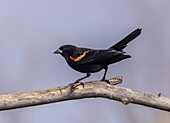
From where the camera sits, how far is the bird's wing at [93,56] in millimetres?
3404

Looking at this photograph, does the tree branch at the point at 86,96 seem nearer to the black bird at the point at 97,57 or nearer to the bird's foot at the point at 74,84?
the bird's foot at the point at 74,84

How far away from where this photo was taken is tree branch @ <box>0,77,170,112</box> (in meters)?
3.03

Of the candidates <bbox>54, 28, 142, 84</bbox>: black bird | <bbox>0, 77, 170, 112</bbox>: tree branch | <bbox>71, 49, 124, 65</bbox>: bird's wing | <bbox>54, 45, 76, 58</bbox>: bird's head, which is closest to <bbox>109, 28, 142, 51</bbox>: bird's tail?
<bbox>54, 28, 142, 84</bbox>: black bird

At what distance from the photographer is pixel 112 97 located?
3.28 meters

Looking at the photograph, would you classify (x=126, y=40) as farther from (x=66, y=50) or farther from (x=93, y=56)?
(x=66, y=50)

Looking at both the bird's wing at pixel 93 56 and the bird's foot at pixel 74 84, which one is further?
the bird's wing at pixel 93 56

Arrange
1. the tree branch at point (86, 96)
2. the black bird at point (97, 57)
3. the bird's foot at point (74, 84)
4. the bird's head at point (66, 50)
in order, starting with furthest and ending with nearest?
the bird's head at point (66, 50), the black bird at point (97, 57), the bird's foot at point (74, 84), the tree branch at point (86, 96)

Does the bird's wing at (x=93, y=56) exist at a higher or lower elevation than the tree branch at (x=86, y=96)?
higher

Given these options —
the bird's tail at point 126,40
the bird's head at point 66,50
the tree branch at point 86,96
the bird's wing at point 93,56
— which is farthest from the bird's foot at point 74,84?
the bird's tail at point 126,40

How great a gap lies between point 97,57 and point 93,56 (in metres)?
0.07

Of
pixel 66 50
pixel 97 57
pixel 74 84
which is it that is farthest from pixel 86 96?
pixel 66 50

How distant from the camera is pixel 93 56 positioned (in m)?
3.54

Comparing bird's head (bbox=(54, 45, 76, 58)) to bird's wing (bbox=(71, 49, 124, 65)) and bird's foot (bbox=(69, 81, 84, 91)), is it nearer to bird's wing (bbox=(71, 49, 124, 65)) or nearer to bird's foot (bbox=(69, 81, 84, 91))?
bird's wing (bbox=(71, 49, 124, 65))

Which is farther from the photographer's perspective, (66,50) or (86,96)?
(66,50)
